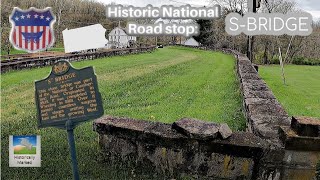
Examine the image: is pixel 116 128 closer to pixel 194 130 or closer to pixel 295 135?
pixel 194 130

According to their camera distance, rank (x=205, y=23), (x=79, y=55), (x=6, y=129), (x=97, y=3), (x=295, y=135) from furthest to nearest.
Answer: (x=97, y=3) → (x=205, y=23) → (x=79, y=55) → (x=6, y=129) → (x=295, y=135)

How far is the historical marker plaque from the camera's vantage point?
3707 mm

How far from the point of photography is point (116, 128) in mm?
4629

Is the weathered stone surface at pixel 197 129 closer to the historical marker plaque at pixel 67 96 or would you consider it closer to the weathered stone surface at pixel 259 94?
the historical marker plaque at pixel 67 96

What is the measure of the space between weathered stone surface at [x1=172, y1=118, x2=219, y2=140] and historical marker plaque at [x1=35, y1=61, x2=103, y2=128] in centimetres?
108

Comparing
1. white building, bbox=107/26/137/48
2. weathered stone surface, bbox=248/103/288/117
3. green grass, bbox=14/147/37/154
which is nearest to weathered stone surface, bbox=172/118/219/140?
weathered stone surface, bbox=248/103/288/117

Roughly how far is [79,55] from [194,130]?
70.6 feet

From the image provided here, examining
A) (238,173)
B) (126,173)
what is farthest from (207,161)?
(126,173)

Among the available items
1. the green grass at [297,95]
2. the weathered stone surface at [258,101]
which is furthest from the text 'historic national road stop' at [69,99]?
the green grass at [297,95]

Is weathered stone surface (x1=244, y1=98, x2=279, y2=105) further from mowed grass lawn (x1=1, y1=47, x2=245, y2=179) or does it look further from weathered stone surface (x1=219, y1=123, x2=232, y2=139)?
weathered stone surface (x1=219, y1=123, x2=232, y2=139)

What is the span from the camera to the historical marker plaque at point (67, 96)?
3707 mm

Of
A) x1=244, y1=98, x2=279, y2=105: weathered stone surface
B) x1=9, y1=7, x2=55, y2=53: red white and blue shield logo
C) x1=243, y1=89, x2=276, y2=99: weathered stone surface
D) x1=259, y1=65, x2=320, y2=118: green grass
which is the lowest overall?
x1=259, y1=65, x2=320, y2=118: green grass

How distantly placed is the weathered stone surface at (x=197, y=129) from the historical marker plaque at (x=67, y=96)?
42.6 inches

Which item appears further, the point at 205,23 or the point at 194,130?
the point at 205,23
